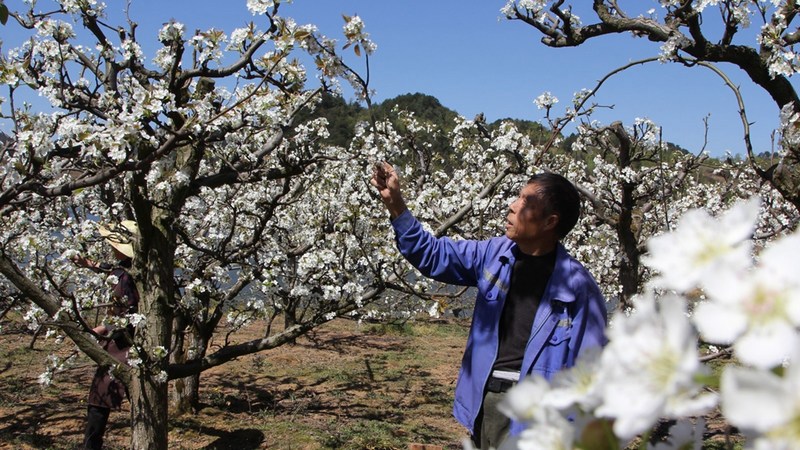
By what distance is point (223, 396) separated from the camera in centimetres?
716

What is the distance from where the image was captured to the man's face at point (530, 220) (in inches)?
92.5

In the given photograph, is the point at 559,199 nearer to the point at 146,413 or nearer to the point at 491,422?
the point at 491,422

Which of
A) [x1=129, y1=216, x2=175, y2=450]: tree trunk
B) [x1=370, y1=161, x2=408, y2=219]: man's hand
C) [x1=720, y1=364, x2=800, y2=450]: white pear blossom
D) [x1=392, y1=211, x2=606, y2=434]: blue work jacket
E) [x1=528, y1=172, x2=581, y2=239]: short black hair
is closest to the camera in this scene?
[x1=720, y1=364, x2=800, y2=450]: white pear blossom

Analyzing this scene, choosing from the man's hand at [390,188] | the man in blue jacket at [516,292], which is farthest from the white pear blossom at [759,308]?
the man's hand at [390,188]

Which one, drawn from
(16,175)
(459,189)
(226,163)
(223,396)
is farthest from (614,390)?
(459,189)

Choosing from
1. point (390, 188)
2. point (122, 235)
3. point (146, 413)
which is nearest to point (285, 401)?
point (146, 413)

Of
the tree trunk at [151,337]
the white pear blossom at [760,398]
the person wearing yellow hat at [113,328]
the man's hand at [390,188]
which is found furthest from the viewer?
the person wearing yellow hat at [113,328]

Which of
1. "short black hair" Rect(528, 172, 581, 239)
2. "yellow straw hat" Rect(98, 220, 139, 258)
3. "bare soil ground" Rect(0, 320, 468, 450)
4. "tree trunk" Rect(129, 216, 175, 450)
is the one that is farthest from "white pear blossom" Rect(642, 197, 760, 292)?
"bare soil ground" Rect(0, 320, 468, 450)

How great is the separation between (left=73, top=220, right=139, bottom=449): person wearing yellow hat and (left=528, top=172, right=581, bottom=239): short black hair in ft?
9.44

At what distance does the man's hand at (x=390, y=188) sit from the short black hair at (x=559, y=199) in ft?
1.87

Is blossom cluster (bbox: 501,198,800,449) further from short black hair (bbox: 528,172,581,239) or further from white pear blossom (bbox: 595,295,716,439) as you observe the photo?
short black hair (bbox: 528,172,581,239)

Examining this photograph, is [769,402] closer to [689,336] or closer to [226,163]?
[689,336]

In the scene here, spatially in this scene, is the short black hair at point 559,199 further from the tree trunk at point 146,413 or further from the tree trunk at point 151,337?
the tree trunk at point 146,413

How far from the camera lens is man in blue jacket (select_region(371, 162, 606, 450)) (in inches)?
88.5
